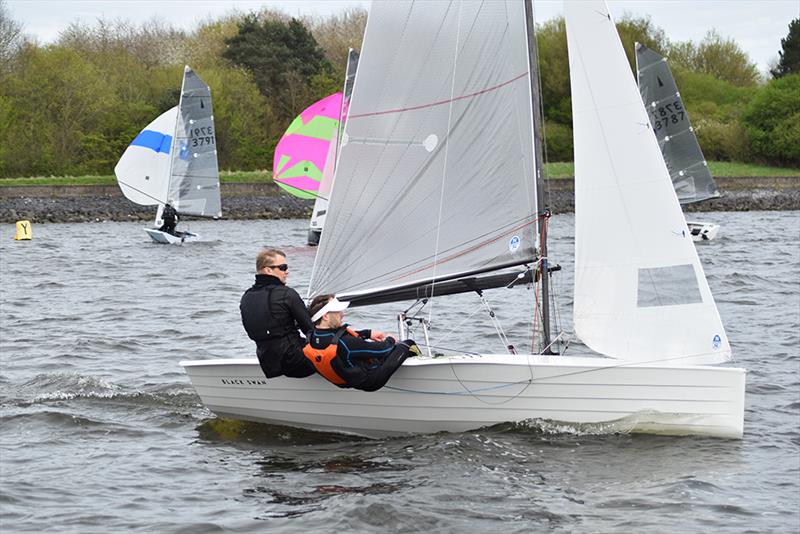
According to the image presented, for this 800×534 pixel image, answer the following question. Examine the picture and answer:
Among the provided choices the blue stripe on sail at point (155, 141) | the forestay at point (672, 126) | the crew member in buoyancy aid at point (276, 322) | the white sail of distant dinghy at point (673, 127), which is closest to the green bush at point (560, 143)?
the forestay at point (672, 126)

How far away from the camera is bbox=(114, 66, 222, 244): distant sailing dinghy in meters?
29.5

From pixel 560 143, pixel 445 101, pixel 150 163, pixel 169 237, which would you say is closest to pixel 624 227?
pixel 445 101

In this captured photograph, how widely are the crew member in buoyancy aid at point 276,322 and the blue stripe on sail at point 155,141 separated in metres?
22.8

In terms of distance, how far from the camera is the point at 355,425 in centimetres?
791

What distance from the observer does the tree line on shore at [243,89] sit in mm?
44344

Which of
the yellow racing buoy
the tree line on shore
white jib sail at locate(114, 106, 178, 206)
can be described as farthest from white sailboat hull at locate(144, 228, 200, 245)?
the tree line on shore

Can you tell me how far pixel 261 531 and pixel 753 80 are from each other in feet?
190

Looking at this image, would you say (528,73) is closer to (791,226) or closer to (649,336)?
(649,336)

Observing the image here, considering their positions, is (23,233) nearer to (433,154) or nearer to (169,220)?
(169,220)

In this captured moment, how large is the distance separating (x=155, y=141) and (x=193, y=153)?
3.49 ft

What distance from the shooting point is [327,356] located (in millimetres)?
7305

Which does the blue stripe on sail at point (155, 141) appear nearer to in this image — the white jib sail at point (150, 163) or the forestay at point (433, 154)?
the white jib sail at point (150, 163)

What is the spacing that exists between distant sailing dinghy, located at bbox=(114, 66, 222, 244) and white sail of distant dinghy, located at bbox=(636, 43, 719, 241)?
10902 millimetres

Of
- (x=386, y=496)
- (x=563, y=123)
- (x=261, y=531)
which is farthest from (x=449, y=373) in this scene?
(x=563, y=123)
